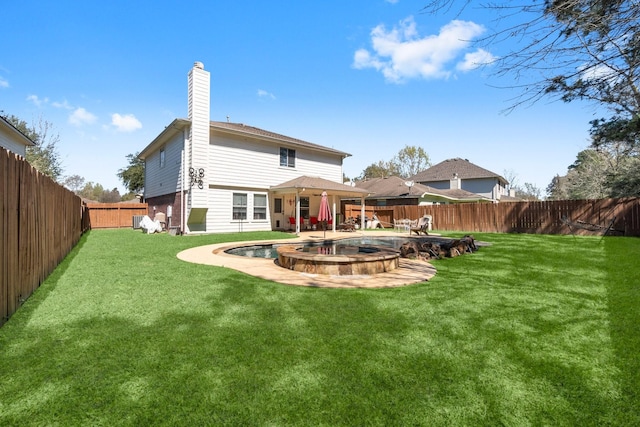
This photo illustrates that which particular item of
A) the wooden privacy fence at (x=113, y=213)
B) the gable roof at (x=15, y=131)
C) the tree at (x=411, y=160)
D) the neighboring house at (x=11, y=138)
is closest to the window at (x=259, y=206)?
the wooden privacy fence at (x=113, y=213)

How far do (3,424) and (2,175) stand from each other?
9.32 feet

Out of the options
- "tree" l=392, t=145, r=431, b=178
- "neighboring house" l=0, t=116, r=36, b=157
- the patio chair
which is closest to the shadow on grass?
the patio chair

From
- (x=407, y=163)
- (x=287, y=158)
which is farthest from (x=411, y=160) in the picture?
(x=287, y=158)

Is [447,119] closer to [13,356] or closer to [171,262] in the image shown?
[171,262]

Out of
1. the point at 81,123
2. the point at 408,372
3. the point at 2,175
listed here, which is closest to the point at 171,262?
the point at 2,175

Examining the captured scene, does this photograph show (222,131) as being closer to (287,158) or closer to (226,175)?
(226,175)

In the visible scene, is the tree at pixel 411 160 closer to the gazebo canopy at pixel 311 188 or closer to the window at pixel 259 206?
the gazebo canopy at pixel 311 188

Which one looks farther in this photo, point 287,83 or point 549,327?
point 287,83

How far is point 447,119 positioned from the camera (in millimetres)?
17766

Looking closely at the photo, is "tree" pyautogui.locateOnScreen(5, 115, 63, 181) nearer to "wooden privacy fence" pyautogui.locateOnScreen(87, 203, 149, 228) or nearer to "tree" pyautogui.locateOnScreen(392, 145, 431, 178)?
"wooden privacy fence" pyautogui.locateOnScreen(87, 203, 149, 228)

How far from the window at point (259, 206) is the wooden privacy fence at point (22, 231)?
39.1 feet

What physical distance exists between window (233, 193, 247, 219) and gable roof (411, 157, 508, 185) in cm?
2779

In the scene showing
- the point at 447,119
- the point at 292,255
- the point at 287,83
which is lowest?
the point at 292,255

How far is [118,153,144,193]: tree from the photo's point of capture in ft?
133
